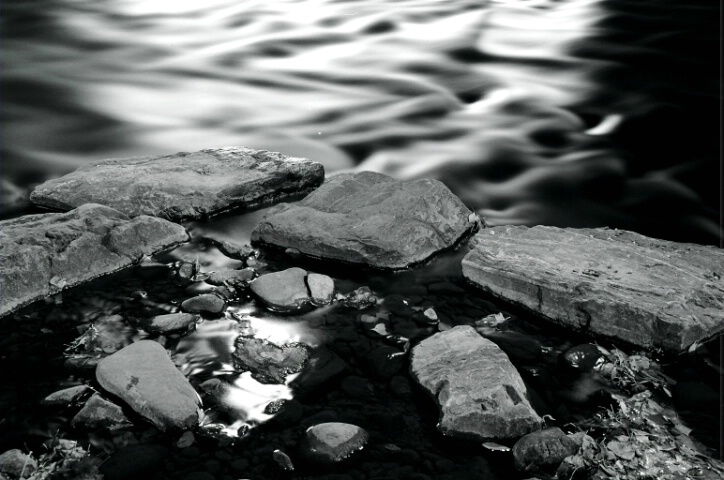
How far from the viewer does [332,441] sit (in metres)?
2.42

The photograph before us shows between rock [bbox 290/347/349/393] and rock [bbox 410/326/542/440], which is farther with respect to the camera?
rock [bbox 290/347/349/393]

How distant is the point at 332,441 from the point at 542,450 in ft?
2.39

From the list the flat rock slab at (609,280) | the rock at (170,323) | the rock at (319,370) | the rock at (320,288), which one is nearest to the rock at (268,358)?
the rock at (319,370)

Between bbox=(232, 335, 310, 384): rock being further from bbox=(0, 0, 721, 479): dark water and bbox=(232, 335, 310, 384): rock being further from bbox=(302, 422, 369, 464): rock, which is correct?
bbox=(302, 422, 369, 464): rock

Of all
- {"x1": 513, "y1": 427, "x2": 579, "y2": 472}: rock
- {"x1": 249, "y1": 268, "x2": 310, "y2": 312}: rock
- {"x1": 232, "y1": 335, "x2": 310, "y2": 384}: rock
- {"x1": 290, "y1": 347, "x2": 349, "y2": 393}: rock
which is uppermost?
{"x1": 249, "y1": 268, "x2": 310, "y2": 312}: rock

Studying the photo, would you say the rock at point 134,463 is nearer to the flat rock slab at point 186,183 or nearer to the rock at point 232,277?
the rock at point 232,277

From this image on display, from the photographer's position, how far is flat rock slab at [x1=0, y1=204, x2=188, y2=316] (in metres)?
3.25

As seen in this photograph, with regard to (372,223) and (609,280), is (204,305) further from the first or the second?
(609,280)

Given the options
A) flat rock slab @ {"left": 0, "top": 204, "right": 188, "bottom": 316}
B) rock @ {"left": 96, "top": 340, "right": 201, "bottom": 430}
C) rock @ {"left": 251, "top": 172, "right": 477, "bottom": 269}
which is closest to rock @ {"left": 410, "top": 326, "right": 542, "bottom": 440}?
rock @ {"left": 251, "top": 172, "right": 477, "bottom": 269}

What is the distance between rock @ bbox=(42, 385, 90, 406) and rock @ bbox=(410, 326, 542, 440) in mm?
1304

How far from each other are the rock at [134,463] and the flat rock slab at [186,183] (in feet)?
6.22

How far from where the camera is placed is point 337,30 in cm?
808

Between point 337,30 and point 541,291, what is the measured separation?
565 centimetres

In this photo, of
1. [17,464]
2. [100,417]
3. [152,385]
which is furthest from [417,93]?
[17,464]
